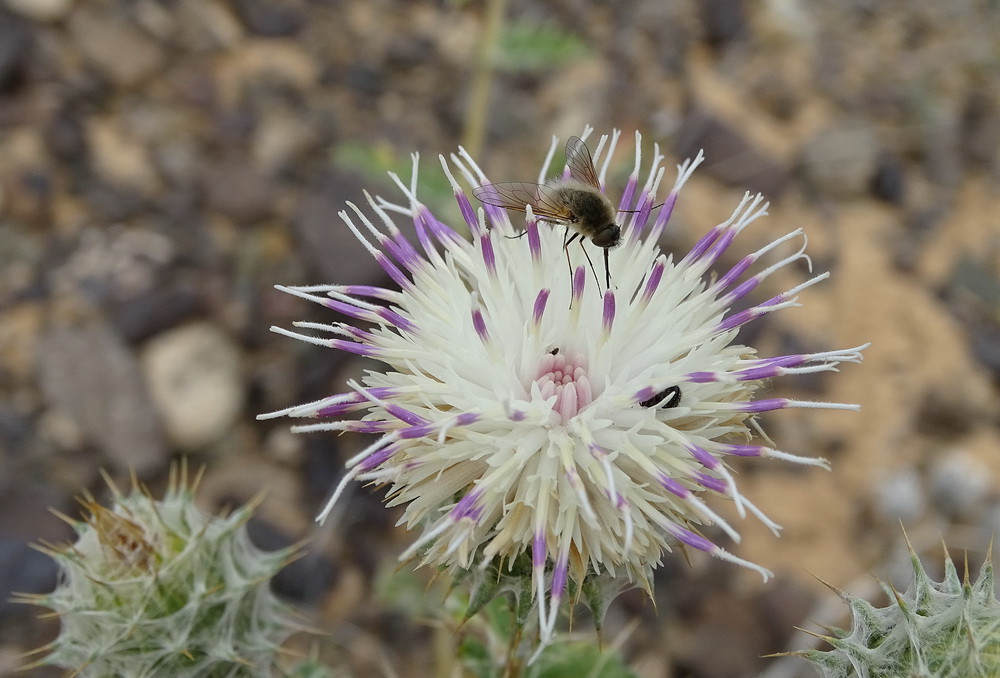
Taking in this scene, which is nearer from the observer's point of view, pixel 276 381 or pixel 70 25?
pixel 276 381

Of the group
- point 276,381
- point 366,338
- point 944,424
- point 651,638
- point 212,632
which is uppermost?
point 366,338

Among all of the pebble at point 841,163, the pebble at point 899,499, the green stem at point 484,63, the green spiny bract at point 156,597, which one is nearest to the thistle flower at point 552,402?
the green spiny bract at point 156,597

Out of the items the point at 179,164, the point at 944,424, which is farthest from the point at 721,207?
the point at 179,164

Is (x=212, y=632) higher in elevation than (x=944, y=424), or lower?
higher

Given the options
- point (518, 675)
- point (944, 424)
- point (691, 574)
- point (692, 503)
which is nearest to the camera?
point (692, 503)

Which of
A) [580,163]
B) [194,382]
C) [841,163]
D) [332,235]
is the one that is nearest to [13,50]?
[332,235]

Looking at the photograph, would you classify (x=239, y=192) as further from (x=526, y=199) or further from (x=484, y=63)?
(x=526, y=199)

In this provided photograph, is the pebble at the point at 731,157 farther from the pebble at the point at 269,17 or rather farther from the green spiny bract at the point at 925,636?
the green spiny bract at the point at 925,636

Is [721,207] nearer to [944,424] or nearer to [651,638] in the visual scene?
[944,424]
